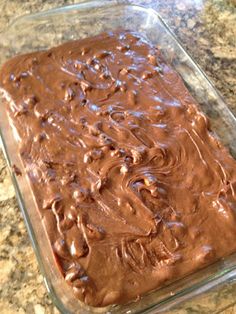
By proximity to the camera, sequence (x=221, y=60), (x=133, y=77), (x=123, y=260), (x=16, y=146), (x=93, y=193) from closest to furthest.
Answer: (x=123, y=260), (x=93, y=193), (x=16, y=146), (x=133, y=77), (x=221, y=60)

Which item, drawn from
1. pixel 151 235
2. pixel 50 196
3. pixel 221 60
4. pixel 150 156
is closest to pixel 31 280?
pixel 50 196

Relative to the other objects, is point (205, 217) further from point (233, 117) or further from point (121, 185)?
point (233, 117)

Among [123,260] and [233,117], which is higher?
[233,117]

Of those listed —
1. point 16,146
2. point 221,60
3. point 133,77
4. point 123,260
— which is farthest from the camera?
point 221,60
